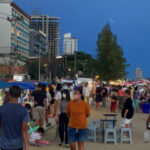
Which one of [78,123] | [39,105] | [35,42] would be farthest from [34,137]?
[35,42]

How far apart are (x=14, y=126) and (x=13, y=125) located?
19mm

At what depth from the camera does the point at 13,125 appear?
4.60 meters

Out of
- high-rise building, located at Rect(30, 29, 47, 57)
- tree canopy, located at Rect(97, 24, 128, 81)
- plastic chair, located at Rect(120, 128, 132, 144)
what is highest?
high-rise building, located at Rect(30, 29, 47, 57)

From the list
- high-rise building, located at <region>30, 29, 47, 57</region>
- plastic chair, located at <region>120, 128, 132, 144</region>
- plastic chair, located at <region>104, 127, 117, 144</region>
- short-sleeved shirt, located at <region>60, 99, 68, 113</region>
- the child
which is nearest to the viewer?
short-sleeved shirt, located at <region>60, 99, 68, 113</region>

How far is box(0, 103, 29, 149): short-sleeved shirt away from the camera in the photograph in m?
4.57

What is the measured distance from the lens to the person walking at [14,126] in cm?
456

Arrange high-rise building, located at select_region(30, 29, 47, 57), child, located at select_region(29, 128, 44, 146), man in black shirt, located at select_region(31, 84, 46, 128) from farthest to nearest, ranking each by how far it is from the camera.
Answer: high-rise building, located at select_region(30, 29, 47, 57) → man in black shirt, located at select_region(31, 84, 46, 128) → child, located at select_region(29, 128, 44, 146)

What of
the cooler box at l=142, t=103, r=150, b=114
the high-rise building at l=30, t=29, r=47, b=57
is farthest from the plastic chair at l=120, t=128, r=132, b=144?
the high-rise building at l=30, t=29, r=47, b=57

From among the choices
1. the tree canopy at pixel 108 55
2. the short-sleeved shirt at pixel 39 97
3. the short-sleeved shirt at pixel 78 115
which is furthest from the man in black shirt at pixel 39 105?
the tree canopy at pixel 108 55

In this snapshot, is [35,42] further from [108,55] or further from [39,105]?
[39,105]

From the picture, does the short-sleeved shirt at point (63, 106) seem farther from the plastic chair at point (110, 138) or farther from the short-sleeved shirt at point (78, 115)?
the short-sleeved shirt at point (78, 115)

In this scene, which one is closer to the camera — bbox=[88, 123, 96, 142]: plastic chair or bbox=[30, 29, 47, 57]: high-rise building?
bbox=[88, 123, 96, 142]: plastic chair

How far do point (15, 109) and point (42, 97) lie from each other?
24.7ft

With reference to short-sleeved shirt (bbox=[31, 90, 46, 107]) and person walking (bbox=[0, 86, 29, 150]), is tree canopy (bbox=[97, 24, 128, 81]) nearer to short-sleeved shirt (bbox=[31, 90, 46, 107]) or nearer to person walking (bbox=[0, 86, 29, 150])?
short-sleeved shirt (bbox=[31, 90, 46, 107])
